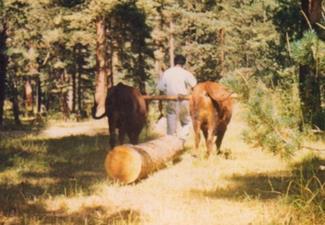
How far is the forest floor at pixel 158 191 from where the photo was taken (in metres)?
7.11

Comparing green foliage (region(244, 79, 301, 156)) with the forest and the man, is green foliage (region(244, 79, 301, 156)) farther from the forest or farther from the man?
the man

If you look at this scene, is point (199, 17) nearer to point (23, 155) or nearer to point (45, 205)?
point (23, 155)

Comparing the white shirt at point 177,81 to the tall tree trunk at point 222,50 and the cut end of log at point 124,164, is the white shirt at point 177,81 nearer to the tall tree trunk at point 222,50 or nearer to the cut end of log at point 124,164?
the cut end of log at point 124,164

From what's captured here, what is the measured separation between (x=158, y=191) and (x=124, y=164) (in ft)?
2.96

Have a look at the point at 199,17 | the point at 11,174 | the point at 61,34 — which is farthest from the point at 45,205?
the point at 199,17

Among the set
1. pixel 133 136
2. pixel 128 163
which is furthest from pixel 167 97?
pixel 128 163

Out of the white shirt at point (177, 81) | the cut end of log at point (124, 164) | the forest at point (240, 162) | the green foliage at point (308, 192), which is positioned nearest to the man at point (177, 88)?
the white shirt at point (177, 81)

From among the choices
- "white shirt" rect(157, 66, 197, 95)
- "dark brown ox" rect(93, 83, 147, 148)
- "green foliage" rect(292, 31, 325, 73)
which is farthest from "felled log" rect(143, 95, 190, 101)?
"green foliage" rect(292, 31, 325, 73)

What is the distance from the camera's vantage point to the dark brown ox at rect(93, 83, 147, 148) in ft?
40.1

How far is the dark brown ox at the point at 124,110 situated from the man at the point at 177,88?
1.36 meters

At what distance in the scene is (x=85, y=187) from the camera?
9266mm

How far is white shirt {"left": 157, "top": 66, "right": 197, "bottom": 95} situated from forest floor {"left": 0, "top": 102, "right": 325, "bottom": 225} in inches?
60.8

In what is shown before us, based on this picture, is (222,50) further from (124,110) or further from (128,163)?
(128,163)

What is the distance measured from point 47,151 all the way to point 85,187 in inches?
206
